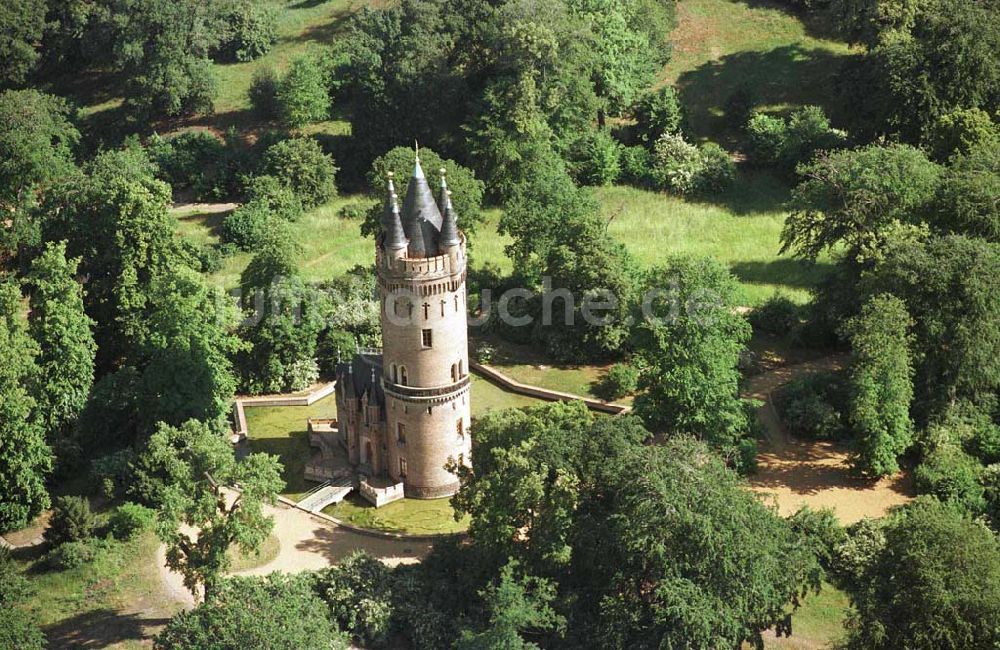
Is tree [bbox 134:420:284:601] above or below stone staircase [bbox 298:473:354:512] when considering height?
above

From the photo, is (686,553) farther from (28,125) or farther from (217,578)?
(28,125)

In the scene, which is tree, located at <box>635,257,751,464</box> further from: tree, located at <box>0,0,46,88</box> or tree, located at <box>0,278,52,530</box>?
tree, located at <box>0,0,46,88</box>

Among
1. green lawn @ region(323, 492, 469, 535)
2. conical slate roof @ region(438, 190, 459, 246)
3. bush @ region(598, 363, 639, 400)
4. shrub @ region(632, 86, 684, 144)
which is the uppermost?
shrub @ region(632, 86, 684, 144)

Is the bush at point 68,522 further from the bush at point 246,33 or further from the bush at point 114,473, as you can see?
the bush at point 246,33

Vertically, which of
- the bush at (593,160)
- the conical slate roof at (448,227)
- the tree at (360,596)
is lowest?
the tree at (360,596)

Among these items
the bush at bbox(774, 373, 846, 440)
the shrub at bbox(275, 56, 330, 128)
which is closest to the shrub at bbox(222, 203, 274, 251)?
the shrub at bbox(275, 56, 330, 128)

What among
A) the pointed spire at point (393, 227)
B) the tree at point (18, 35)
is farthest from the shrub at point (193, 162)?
the pointed spire at point (393, 227)
